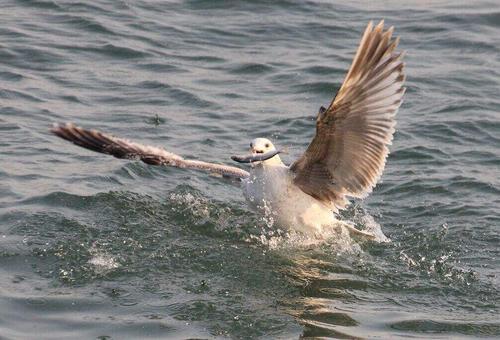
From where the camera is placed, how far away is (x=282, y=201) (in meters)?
9.04

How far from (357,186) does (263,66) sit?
5.90m

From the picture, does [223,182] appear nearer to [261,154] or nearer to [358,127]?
[261,154]

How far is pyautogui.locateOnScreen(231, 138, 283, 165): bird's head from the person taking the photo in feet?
28.5

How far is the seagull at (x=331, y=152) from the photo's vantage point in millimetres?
8125

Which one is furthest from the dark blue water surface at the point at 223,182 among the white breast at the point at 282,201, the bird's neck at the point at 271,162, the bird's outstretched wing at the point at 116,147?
the bird's outstretched wing at the point at 116,147

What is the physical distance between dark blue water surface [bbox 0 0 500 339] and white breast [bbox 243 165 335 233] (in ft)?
0.62

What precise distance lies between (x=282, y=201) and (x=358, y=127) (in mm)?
1023

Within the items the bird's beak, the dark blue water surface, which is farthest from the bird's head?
the dark blue water surface

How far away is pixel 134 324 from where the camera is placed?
743 cm

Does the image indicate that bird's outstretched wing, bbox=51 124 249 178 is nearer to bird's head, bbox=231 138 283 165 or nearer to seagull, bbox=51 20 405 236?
seagull, bbox=51 20 405 236

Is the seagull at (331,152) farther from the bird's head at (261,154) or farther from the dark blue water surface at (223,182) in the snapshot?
the dark blue water surface at (223,182)

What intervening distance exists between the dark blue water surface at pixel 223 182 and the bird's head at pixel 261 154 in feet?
1.86

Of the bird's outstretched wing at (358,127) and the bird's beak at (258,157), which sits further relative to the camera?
the bird's beak at (258,157)

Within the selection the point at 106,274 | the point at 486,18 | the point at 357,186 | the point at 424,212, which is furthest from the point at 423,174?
the point at 486,18
